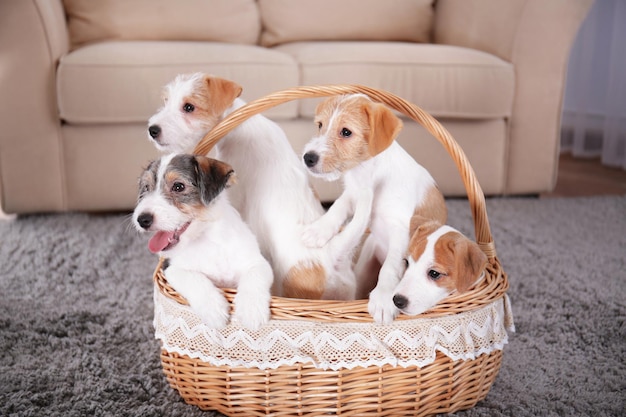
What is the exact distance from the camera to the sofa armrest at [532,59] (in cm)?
306

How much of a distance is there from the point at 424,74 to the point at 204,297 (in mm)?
1974

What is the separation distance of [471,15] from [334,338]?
258 cm

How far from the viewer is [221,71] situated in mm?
2781

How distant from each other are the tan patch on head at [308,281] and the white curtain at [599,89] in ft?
11.2

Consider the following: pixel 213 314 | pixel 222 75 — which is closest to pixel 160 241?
pixel 213 314

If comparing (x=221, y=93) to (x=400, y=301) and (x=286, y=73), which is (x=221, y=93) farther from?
(x=286, y=73)

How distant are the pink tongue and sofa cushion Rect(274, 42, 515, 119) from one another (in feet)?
5.33

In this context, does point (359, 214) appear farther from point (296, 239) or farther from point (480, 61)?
point (480, 61)

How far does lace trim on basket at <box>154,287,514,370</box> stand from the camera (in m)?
1.28

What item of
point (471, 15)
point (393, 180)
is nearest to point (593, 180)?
point (471, 15)

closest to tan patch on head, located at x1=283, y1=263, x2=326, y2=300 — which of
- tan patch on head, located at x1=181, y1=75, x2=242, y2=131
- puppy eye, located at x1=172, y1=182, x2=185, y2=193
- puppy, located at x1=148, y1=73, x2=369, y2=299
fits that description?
puppy, located at x1=148, y1=73, x2=369, y2=299

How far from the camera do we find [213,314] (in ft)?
4.19

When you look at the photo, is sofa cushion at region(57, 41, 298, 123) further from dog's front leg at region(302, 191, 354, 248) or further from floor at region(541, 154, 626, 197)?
floor at region(541, 154, 626, 197)

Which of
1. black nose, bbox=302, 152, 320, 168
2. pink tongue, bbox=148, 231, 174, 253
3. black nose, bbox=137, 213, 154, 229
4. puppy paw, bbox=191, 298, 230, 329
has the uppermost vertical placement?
black nose, bbox=302, 152, 320, 168
